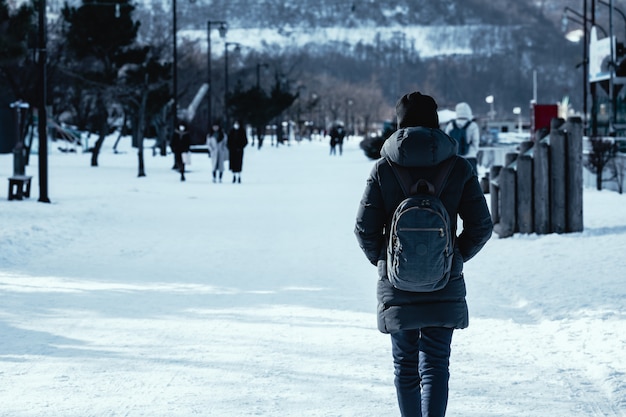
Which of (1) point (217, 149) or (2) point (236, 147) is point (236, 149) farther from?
(1) point (217, 149)

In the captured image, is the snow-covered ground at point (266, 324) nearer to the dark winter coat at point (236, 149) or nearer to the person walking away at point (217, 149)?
the dark winter coat at point (236, 149)

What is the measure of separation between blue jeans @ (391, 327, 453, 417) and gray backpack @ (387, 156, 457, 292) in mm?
225

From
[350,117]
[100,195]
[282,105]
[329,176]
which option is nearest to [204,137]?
[282,105]

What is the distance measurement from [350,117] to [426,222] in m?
175

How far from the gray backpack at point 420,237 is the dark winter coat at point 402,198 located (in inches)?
1.8

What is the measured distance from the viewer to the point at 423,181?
496 centimetres

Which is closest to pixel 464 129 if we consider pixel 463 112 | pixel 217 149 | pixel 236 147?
pixel 463 112

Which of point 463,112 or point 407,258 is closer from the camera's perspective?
point 407,258

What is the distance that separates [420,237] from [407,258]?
103 mm

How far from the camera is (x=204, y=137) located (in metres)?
74.1

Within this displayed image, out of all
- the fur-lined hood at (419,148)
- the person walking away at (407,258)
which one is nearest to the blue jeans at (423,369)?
the person walking away at (407,258)

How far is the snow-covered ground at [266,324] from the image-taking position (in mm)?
6410

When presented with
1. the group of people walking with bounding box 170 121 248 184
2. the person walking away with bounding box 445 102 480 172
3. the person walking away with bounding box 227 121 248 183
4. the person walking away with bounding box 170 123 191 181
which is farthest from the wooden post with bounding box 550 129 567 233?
the person walking away with bounding box 170 123 191 181

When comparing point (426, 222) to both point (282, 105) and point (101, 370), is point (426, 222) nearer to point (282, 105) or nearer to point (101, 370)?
point (101, 370)
